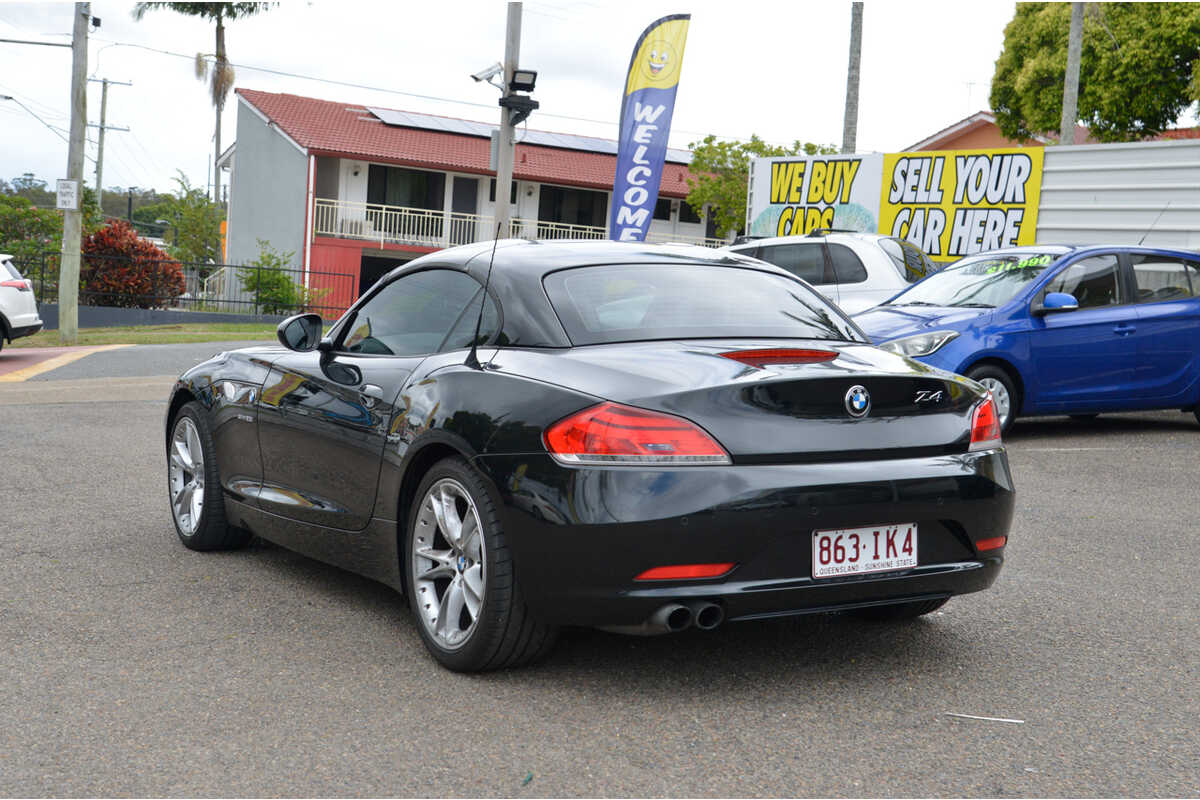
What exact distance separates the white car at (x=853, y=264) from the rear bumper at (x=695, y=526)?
Result: 31.6 feet

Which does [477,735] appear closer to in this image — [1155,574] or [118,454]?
[1155,574]

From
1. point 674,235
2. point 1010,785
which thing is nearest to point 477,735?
point 1010,785

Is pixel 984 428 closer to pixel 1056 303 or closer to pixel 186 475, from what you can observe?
pixel 186 475

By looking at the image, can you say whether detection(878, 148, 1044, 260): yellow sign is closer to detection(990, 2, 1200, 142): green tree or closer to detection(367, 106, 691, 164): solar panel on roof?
detection(990, 2, 1200, 142): green tree

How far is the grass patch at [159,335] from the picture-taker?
22.6 metres

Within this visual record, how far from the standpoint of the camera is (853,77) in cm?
2398

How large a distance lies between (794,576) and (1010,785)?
0.86 metres

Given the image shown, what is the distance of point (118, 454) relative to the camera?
935 centimetres

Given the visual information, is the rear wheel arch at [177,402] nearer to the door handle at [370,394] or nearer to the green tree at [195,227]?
the door handle at [370,394]

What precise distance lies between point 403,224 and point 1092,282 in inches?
1188

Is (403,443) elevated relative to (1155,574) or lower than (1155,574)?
elevated

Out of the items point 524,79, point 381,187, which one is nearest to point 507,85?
point 524,79

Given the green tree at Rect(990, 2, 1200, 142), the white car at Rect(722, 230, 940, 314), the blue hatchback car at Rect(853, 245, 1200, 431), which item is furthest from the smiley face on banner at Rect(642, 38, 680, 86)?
the green tree at Rect(990, 2, 1200, 142)

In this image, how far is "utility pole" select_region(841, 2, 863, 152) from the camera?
23766mm
